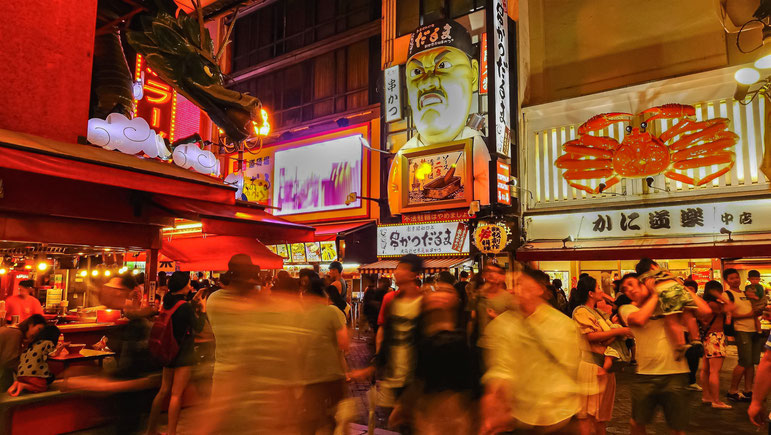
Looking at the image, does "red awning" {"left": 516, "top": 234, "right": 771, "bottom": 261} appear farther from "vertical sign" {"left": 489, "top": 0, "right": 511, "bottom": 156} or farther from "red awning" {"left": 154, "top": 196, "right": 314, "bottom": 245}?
"red awning" {"left": 154, "top": 196, "right": 314, "bottom": 245}

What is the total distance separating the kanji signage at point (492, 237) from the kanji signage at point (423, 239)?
0.90 metres

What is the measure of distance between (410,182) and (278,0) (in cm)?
1125

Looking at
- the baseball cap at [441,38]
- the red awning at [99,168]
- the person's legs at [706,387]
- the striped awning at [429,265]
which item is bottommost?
the person's legs at [706,387]

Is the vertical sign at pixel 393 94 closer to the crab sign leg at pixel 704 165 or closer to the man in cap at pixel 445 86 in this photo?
the man in cap at pixel 445 86

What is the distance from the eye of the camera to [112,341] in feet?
15.2

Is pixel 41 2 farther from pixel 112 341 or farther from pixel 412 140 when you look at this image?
pixel 412 140

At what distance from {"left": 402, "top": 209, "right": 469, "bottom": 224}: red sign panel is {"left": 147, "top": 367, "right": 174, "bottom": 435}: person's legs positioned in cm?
1142

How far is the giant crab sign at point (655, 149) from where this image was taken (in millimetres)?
12352

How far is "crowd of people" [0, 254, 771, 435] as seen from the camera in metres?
3.45

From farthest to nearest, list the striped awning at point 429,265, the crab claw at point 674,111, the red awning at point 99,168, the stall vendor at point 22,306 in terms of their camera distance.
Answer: the striped awning at point 429,265
the crab claw at point 674,111
the stall vendor at point 22,306
the red awning at point 99,168

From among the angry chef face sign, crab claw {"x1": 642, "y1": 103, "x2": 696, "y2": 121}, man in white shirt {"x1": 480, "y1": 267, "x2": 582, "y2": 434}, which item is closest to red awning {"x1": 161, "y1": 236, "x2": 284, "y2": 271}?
man in white shirt {"x1": 480, "y1": 267, "x2": 582, "y2": 434}

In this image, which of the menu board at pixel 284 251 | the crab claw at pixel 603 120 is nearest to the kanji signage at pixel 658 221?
the crab claw at pixel 603 120

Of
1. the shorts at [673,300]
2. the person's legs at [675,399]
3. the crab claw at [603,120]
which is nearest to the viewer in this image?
the person's legs at [675,399]

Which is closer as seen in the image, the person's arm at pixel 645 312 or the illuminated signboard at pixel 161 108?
the person's arm at pixel 645 312
